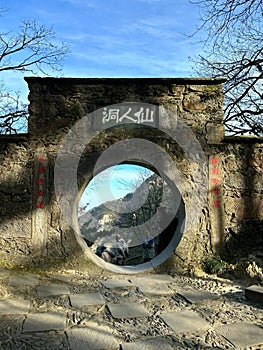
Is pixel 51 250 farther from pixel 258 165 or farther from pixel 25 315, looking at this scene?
pixel 258 165

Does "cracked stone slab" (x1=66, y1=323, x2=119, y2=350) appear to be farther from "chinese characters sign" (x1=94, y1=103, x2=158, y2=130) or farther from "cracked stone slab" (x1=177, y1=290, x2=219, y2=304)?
"chinese characters sign" (x1=94, y1=103, x2=158, y2=130)

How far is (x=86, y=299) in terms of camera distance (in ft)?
11.1

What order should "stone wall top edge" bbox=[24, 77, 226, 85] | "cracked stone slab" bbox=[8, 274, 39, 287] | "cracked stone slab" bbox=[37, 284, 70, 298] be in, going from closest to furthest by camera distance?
"cracked stone slab" bbox=[37, 284, 70, 298] → "cracked stone slab" bbox=[8, 274, 39, 287] → "stone wall top edge" bbox=[24, 77, 226, 85]

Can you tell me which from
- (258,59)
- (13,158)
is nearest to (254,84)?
(258,59)

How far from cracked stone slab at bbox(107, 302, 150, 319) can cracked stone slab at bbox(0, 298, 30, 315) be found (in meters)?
0.79

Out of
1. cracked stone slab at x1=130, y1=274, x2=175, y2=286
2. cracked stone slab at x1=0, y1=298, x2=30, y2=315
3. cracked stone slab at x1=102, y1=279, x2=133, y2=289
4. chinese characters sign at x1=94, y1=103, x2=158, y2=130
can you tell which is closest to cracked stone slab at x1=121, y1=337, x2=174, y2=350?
cracked stone slab at x1=0, y1=298, x2=30, y2=315

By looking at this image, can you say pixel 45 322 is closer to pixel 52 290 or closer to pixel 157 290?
pixel 52 290

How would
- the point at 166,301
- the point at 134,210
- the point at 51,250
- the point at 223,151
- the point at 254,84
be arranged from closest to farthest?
the point at 166,301, the point at 51,250, the point at 223,151, the point at 254,84, the point at 134,210

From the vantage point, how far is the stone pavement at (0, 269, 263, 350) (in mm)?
2367

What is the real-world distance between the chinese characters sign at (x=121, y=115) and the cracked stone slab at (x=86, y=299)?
7.81ft

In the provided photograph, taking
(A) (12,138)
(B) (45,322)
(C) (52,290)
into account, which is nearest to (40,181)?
(A) (12,138)

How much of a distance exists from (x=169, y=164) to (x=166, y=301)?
2.14 metres

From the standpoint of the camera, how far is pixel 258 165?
514 centimetres

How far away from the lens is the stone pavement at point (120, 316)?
2367mm
